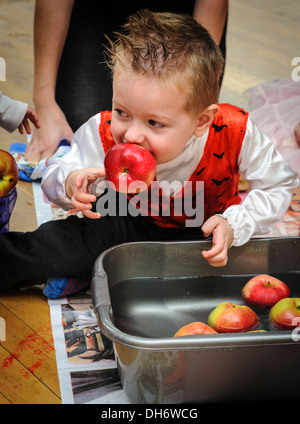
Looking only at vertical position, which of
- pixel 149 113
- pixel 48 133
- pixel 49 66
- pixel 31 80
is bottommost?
pixel 31 80

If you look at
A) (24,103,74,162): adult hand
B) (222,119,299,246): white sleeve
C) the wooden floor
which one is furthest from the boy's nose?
(24,103,74,162): adult hand

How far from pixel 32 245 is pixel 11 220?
206 mm

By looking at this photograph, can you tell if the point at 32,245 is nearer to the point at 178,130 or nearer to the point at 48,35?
the point at 178,130

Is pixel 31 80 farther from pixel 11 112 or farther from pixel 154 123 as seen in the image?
pixel 154 123

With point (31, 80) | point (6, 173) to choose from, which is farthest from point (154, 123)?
point (31, 80)

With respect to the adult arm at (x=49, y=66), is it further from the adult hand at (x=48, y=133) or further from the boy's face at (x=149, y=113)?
the boy's face at (x=149, y=113)

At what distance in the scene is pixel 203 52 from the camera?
85cm

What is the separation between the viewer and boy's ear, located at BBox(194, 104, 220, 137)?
0.89m

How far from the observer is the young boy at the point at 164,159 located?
0.83 metres

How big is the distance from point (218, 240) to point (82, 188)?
0.71 ft

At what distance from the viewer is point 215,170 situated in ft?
3.33

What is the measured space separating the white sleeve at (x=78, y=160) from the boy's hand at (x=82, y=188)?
0.04 m
